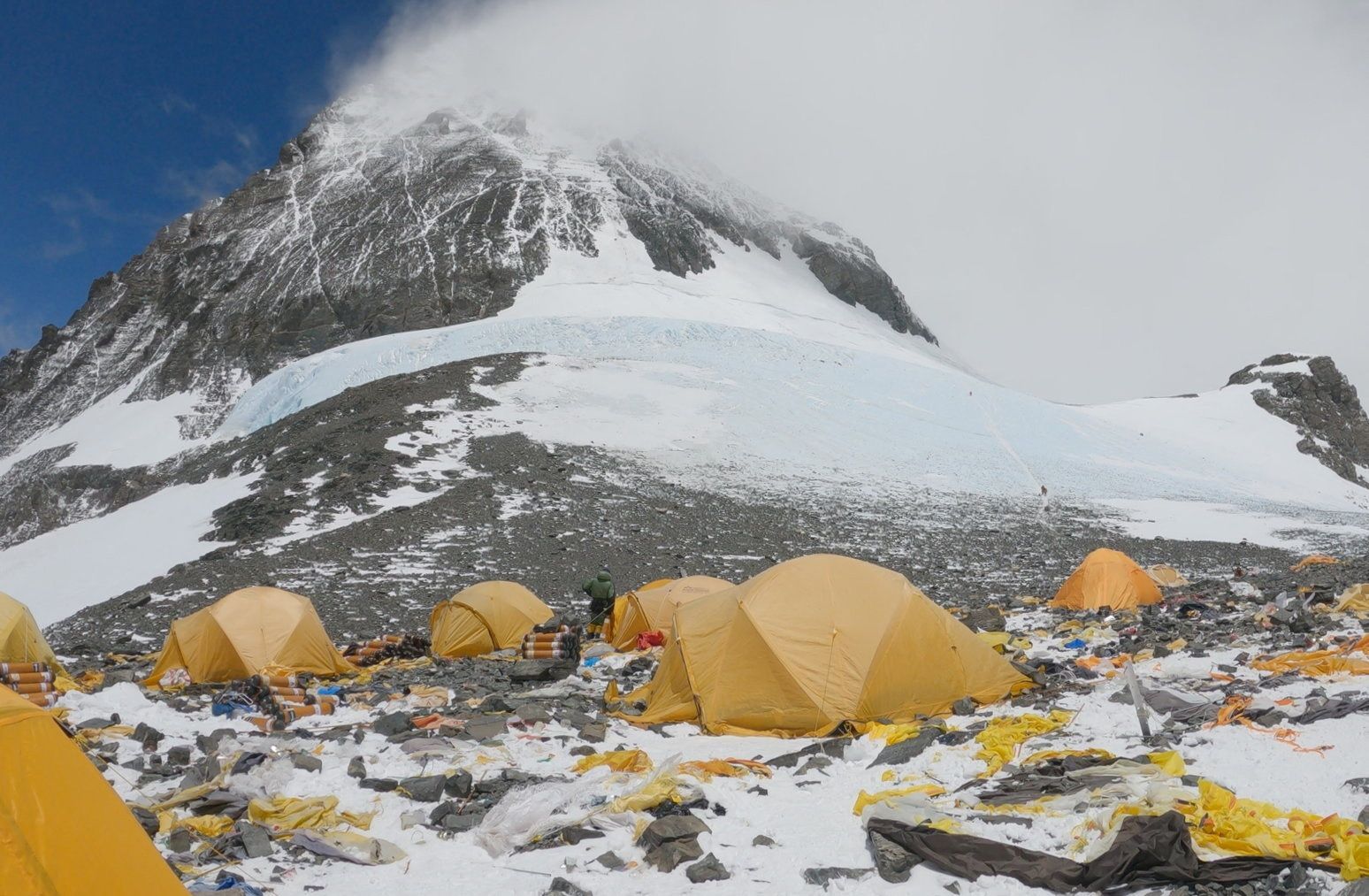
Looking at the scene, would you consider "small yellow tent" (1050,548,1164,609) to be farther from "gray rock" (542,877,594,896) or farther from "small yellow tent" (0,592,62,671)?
"small yellow tent" (0,592,62,671)

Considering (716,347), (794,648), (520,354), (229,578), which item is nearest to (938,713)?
(794,648)

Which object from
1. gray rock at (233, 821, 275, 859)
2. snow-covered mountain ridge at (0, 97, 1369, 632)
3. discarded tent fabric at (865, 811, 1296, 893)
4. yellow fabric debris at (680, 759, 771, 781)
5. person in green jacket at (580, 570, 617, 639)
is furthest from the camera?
snow-covered mountain ridge at (0, 97, 1369, 632)

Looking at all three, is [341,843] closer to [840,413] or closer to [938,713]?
[938,713]

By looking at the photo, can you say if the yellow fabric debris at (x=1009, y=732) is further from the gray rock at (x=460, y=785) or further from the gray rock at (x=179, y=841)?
the gray rock at (x=179, y=841)

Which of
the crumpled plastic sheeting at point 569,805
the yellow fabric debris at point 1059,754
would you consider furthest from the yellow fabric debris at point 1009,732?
the crumpled plastic sheeting at point 569,805

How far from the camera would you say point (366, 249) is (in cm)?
8312

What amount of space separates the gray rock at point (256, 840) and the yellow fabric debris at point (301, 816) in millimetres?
195

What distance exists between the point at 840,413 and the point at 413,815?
4333cm

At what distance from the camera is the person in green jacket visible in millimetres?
17672

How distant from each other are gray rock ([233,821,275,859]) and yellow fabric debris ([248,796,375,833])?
20 cm

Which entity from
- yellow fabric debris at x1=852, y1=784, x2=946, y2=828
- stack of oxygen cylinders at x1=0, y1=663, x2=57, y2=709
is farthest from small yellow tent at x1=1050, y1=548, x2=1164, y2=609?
stack of oxygen cylinders at x1=0, y1=663, x2=57, y2=709

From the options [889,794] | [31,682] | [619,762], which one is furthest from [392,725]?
[889,794]

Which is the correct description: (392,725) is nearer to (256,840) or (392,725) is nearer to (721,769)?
(256,840)

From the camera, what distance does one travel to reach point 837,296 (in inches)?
3895
